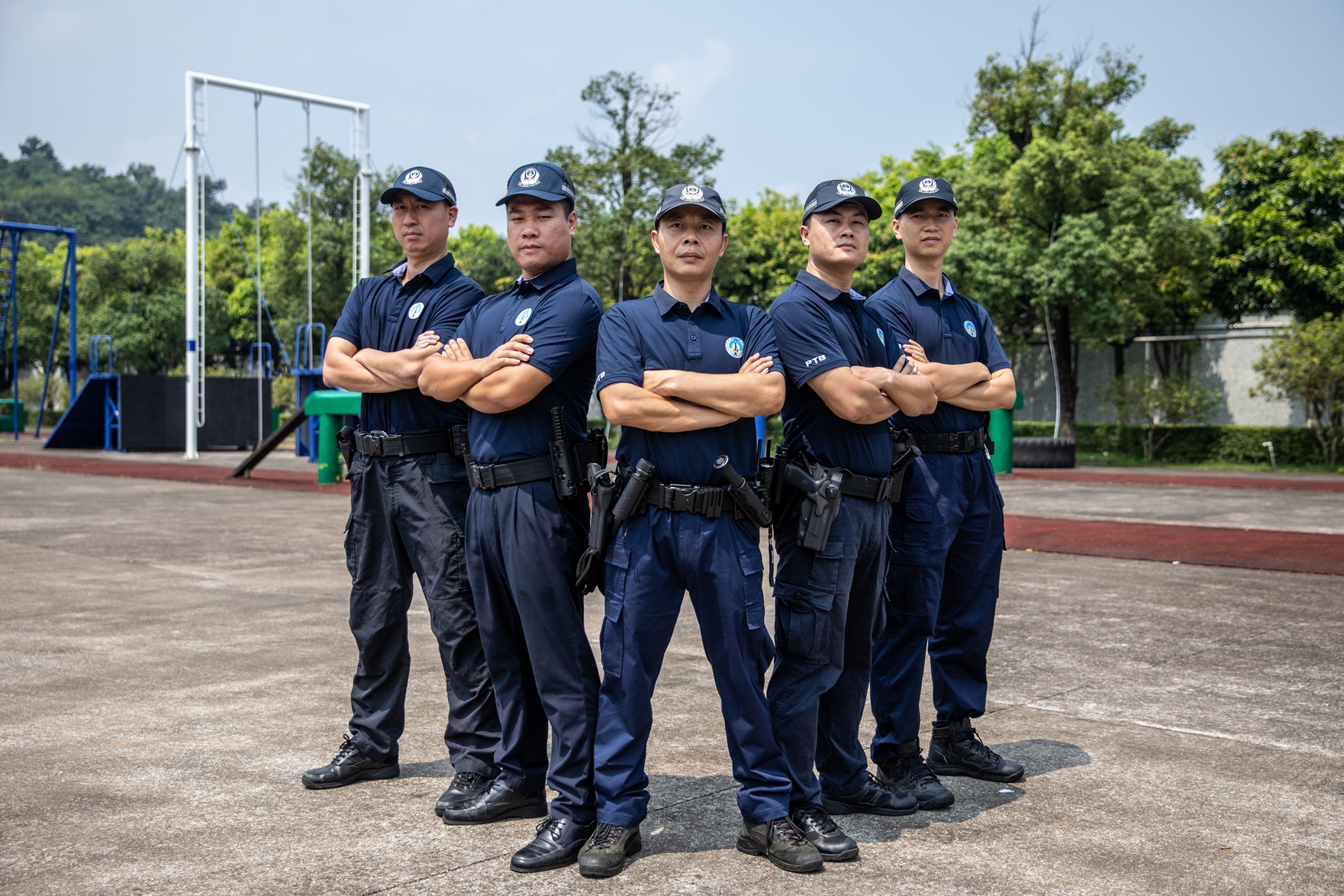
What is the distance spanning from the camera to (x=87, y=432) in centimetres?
3034

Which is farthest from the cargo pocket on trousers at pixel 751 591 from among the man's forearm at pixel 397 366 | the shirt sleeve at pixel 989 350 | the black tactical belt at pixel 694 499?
the shirt sleeve at pixel 989 350

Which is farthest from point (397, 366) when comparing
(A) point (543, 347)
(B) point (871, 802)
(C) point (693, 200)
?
(B) point (871, 802)

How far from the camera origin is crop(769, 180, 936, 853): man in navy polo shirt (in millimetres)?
3582

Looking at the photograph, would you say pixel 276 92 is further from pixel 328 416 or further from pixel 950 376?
pixel 950 376

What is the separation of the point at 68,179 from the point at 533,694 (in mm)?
185047

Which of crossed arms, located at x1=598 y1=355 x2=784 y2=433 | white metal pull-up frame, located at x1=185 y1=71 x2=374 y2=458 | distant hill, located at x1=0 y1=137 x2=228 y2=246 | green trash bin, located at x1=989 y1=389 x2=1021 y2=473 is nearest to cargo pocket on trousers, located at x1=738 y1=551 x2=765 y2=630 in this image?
crossed arms, located at x1=598 y1=355 x2=784 y2=433

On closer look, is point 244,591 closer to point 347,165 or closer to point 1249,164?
point 1249,164

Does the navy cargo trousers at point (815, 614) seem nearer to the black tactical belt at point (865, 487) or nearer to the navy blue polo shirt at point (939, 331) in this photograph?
the black tactical belt at point (865, 487)

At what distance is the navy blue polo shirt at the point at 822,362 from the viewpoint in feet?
12.0

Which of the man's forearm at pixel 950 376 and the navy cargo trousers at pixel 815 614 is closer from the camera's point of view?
the navy cargo trousers at pixel 815 614

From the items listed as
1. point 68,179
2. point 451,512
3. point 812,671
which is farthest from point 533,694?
point 68,179

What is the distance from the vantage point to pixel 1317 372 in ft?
81.5

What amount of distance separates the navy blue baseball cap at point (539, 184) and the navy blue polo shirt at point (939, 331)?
122 cm

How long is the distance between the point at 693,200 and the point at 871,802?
6.80 ft
